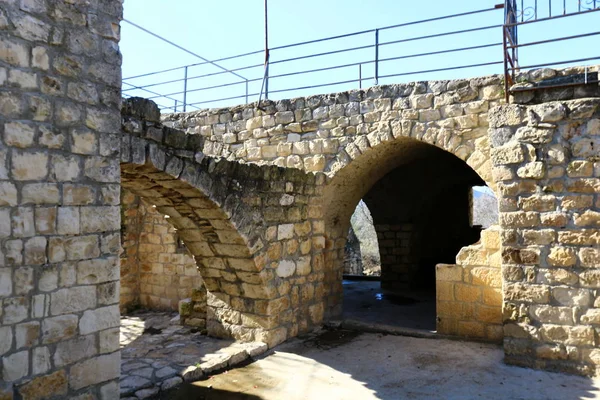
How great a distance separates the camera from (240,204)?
5367 millimetres

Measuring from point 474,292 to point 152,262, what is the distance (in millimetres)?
5253

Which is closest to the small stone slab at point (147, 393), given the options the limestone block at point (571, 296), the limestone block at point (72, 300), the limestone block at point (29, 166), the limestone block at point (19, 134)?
the limestone block at point (72, 300)

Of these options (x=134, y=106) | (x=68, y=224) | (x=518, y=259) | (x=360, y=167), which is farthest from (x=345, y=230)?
(x=68, y=224)

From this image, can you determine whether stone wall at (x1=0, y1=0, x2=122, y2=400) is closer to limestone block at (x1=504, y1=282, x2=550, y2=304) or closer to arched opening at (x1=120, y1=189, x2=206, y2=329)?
limestone block at (x1=504, y1=282, x2=550, y2=304)

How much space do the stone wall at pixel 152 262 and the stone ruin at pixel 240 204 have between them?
0.10 feet

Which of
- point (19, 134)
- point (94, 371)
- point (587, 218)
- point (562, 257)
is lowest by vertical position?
point (94, 371)

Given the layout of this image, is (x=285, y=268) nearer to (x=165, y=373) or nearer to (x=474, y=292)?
(x=165, y=373)

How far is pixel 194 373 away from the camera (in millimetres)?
4801

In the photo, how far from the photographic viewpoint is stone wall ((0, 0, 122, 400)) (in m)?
2.96

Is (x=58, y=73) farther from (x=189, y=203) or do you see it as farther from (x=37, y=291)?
(x=189, y=203)

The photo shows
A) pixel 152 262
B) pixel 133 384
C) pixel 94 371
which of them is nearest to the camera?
pixel 94 371

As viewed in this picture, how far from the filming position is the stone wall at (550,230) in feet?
15.2

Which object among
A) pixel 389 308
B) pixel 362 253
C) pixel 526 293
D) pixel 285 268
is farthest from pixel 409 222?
pixel 362 253

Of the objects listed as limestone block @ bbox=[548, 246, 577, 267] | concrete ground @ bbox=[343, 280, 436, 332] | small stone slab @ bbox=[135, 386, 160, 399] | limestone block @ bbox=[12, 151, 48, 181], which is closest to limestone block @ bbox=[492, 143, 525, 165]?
limestone block @ bbox=[548, 246, 577, 267]
